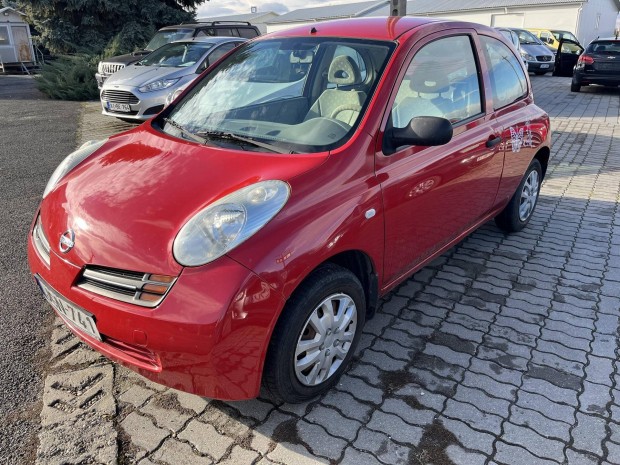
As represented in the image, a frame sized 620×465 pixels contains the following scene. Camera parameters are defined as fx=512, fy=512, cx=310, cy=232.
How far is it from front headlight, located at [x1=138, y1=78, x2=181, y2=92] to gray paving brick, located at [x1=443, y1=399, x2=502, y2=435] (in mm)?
8489

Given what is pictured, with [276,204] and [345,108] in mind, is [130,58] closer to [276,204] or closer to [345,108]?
[345,108]

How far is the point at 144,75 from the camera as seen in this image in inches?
382

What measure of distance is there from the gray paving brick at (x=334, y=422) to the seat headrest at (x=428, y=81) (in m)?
1.83

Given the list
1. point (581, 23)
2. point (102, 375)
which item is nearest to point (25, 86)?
point (102, 375)

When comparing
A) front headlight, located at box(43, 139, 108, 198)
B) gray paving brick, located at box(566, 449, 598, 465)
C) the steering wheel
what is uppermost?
the steering wheel

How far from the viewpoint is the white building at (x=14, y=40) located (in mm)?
24641

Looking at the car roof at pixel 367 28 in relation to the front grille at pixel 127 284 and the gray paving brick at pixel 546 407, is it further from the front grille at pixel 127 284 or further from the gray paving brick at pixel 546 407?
the gray paving brick at pixel 546 407

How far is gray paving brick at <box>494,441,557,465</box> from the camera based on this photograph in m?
2.21

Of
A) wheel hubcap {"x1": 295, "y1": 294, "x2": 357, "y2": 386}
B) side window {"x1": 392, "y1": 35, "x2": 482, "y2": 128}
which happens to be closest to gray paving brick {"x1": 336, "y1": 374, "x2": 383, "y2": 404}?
wheel hubcap {"x1": 295, "y1": 294, "x2": 357, "y2": 386}

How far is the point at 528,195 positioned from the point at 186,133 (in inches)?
125

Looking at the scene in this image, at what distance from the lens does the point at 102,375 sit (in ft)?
9.07

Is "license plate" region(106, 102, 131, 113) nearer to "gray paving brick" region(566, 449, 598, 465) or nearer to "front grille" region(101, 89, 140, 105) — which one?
"front grille" region(101, 89, 140, 105)

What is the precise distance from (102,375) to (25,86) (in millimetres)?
18799

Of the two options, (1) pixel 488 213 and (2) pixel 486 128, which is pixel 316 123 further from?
(1) pixel 488 213
